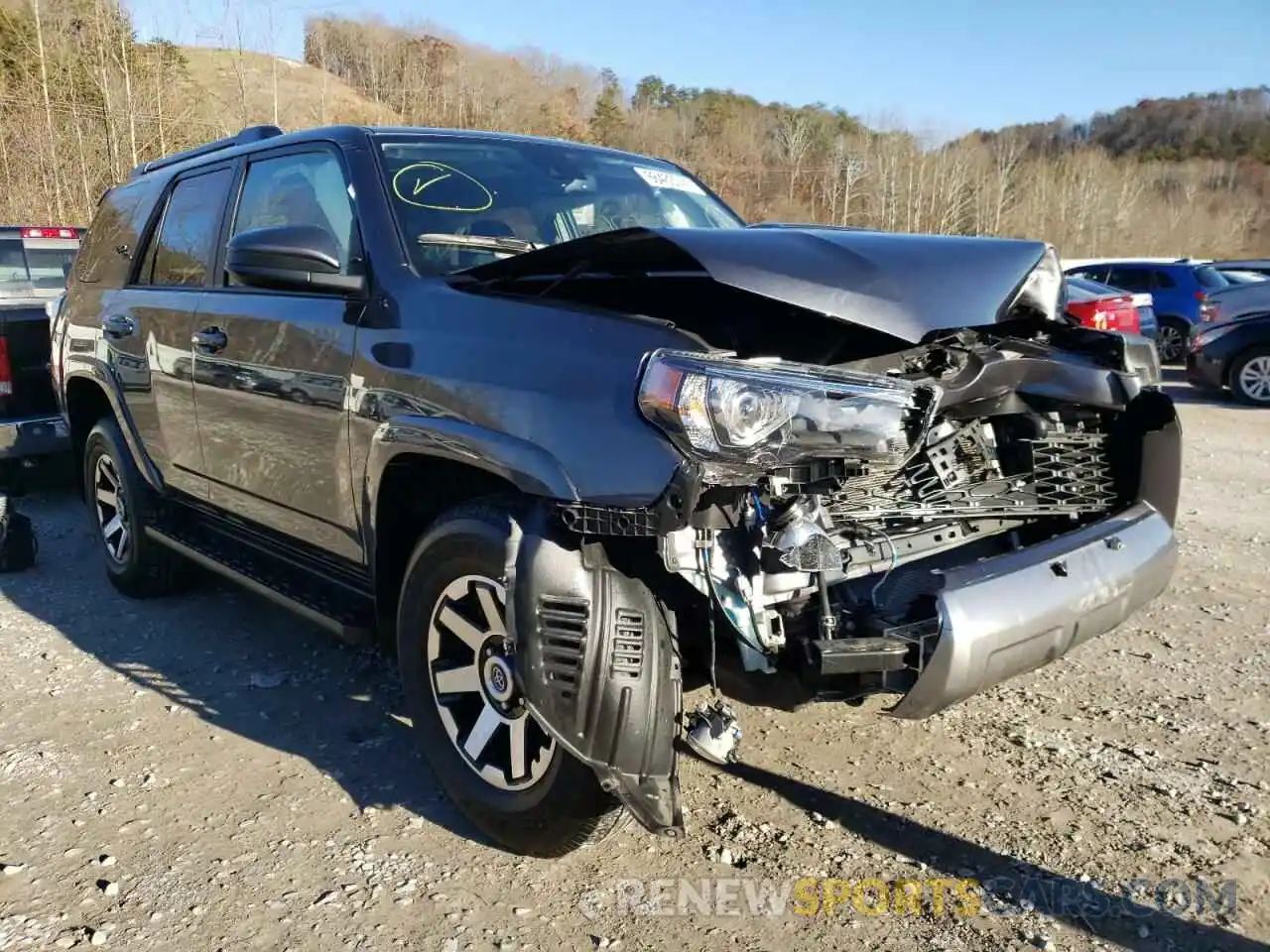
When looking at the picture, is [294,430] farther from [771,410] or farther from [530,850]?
[771,410]

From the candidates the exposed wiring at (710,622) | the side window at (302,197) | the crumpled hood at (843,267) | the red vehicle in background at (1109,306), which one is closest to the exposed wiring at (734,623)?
the exposed wiring at (710,622)

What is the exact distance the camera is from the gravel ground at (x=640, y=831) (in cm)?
244

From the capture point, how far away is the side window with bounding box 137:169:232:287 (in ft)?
13.4

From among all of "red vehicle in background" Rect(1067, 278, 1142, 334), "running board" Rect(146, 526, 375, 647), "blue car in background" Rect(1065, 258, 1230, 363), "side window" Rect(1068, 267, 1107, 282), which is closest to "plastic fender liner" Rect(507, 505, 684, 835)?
"running board" Rect(146, 526, 375, 647)

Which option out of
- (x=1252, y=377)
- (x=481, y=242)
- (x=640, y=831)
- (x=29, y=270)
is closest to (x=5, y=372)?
(x=29, y=270)

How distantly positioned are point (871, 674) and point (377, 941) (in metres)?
1.33

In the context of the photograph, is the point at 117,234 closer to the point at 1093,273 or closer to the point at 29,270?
the point at 29,270

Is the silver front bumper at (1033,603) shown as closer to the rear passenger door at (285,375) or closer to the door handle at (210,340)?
the rear passenger door at (285,375)

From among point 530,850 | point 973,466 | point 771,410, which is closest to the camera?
point 771,410

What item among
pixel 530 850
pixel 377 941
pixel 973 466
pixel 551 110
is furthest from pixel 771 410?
pixel 551 110

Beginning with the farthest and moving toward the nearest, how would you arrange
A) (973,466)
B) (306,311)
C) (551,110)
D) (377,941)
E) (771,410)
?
(551,110)
(306,311)
(973,466)
(377,941)
(771,410)

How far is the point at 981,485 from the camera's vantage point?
2.93m

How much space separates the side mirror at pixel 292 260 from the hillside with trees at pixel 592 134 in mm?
16741

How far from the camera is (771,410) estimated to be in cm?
222
